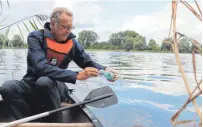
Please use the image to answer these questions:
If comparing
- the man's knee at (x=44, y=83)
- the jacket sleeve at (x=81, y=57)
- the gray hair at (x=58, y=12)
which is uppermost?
the gray hair at (x=58, y=12)

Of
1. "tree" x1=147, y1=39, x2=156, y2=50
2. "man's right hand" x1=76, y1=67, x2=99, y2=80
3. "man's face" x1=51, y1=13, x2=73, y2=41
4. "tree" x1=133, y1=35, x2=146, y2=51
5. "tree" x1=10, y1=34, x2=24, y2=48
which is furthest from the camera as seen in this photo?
"tree" x1=10, y1=34, x2=24, y2=48

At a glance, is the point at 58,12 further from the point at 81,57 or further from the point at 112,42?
the point at 112,42

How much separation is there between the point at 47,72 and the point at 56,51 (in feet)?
0.73

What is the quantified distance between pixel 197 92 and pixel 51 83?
1182 mm

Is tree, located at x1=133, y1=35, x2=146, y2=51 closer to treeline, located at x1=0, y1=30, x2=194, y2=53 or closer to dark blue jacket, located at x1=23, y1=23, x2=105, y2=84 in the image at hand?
treeline, located at x1=0, y1=30, x2=194, y2=53

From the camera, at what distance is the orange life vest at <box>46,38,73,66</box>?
2.09 metres

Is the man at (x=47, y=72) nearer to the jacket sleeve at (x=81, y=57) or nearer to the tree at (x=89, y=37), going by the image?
the jacket sleeve at (x=81, y=57)

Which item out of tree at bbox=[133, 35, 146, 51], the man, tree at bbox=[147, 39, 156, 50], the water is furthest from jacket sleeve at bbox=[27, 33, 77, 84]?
the water

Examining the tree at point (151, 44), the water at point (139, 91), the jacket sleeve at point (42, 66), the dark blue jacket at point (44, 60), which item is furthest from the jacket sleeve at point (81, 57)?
the water at point (139, 91)

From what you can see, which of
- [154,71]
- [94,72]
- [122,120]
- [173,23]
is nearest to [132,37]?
[94,72]

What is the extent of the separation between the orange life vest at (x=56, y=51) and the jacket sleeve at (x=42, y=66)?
6cm

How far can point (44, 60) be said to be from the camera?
6.46ft

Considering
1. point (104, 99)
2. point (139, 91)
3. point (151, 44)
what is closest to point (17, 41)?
point (104, 99)

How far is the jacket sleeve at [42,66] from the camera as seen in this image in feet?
6.28
